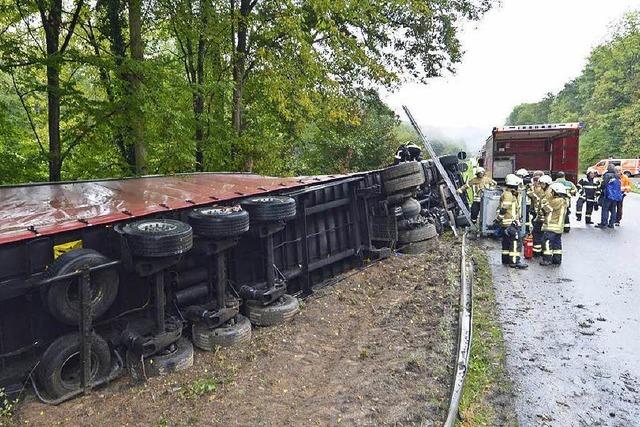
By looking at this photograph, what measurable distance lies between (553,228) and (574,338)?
362 centimetres

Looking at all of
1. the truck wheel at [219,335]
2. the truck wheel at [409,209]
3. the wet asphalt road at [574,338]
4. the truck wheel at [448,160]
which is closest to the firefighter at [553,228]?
the wet asphalt road at [574,338]

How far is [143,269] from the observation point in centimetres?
392

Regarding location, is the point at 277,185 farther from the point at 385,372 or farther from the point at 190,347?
the point at 385,372

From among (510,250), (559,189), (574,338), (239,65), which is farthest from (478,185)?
(574,338)

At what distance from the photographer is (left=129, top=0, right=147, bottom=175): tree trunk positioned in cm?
693

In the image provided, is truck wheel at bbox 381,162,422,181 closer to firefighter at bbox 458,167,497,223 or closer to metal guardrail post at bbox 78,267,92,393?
firefighter at bbox 458,167,497,223

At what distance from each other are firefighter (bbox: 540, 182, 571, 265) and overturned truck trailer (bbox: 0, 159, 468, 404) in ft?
13.2

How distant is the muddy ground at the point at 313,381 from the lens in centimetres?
341

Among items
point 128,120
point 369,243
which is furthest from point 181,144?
point 369,243

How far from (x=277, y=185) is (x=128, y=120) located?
293cm

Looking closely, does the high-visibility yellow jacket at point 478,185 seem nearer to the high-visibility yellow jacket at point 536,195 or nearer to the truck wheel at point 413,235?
the high-visibility yellow jacket at point 536,195

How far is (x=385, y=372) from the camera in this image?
405 centimetres

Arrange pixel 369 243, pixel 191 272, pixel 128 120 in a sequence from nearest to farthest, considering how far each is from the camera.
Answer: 1. pixel 191 272
2. pixel 128 120
3. pixel 369 243

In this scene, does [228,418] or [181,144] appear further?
[181,144]
